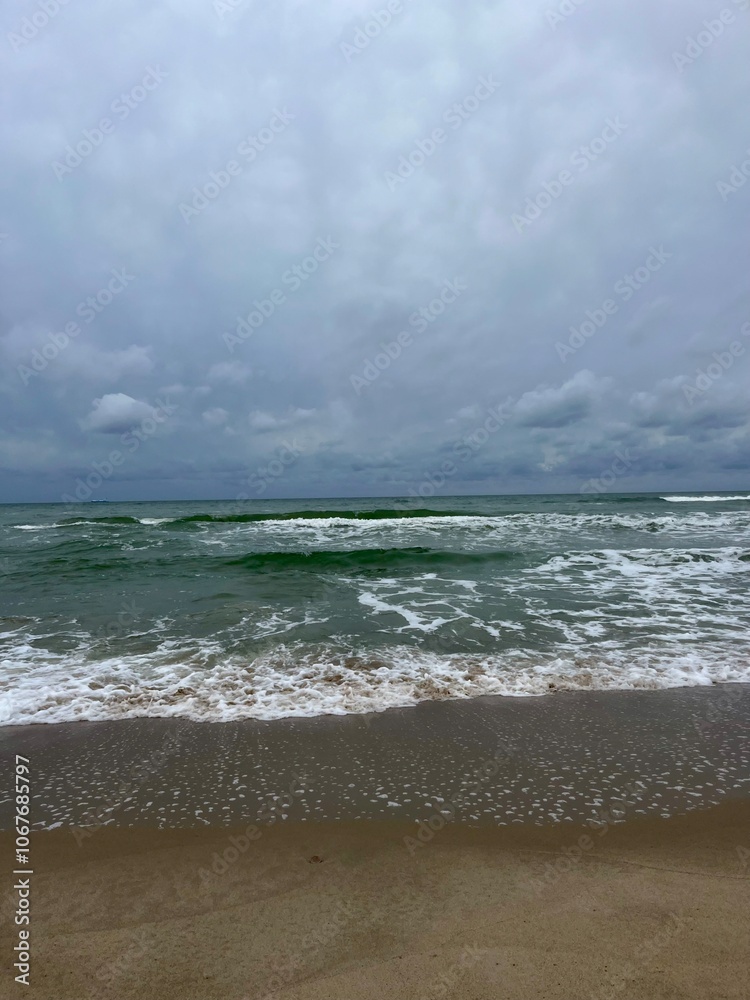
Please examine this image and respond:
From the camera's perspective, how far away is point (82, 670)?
23.1 ft

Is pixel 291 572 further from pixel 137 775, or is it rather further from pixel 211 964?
pixel 211 964

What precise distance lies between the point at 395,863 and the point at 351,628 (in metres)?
5.98

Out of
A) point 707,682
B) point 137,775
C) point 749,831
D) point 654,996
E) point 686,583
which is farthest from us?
point 686,583

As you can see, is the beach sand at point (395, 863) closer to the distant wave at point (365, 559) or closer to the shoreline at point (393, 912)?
the shoreline at point (393, 912)

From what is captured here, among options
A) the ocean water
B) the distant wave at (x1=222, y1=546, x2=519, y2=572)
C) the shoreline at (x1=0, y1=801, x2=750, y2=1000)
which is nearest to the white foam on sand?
the ocean water

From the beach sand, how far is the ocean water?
0.98m

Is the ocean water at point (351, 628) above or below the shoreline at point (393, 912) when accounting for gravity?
below

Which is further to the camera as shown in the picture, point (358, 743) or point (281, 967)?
point (358, 743)

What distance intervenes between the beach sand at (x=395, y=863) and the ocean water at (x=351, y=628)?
984 mm

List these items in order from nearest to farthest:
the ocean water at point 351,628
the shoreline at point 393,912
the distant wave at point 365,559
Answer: the shoreline at point 393,912
the ocean water at point 351,628
the distant wave at point 365,559

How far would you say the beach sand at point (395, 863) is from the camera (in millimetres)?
2379

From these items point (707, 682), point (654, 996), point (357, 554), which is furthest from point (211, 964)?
point (357, 554)

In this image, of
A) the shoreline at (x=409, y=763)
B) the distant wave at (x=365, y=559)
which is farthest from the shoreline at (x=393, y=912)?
the distant wave at (x=365, y=559)

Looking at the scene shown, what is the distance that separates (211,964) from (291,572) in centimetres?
1335
